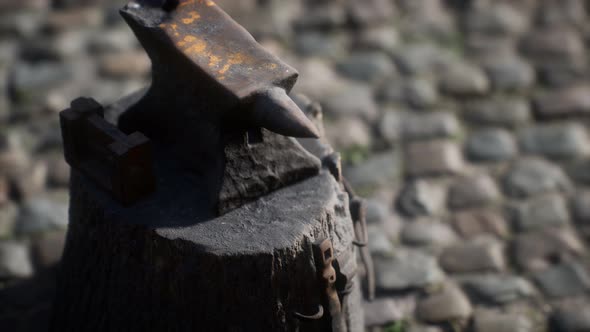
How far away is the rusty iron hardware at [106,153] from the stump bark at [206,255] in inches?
1.8

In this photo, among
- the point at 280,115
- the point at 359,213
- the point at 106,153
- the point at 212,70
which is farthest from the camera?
the point at 359,213

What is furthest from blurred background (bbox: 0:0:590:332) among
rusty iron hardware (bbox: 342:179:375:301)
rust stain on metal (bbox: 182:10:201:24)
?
rust stain on metal (bbox: 182:10:201:24)

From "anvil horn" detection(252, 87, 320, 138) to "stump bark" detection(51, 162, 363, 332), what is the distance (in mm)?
303

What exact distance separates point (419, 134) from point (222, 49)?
1.87m

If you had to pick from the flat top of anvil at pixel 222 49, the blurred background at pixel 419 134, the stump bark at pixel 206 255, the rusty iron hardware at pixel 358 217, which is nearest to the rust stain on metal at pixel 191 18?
the flat top of anvil at pixel 222 49

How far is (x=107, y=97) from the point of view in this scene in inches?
168

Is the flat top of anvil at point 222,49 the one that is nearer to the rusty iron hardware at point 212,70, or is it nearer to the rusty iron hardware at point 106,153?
the rusty iron hardware at point 212,70

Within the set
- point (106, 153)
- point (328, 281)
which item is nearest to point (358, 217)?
point (328, 281)

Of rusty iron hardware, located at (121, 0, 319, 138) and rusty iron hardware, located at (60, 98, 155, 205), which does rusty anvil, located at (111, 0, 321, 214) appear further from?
rusty iron hardware, located at (60, 98, 155, 205)

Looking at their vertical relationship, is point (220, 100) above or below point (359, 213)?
above

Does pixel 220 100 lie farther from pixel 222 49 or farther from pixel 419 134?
pixel 419 134

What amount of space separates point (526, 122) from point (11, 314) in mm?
2654

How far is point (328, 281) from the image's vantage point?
2.42 m

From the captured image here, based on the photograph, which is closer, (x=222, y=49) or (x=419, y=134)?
(x=222, y=49)
